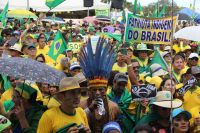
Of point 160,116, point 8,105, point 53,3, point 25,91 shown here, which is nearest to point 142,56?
point 53,3

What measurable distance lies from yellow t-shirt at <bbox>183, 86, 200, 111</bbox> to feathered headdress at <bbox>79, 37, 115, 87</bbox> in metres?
1.39

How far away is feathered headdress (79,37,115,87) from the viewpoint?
4.70 m

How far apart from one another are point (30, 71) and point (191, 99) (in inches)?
96.0

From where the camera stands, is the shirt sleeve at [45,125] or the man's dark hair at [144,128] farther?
the man's dark hair at [144,128]

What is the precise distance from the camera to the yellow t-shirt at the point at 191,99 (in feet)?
19.2

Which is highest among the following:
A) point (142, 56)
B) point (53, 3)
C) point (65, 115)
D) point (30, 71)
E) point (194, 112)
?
point (53, 3)

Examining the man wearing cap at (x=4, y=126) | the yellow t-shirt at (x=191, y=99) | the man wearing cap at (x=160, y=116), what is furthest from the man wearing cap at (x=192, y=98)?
the man wearing cap at (x=4, y=126)

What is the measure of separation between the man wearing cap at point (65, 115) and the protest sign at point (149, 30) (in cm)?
307

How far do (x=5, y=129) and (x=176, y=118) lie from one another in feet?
5.98

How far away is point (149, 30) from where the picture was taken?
733 cm

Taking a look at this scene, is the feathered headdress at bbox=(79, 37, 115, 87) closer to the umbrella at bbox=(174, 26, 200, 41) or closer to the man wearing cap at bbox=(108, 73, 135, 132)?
the man wearing cap at bbox=(108, 73, 135, 132)

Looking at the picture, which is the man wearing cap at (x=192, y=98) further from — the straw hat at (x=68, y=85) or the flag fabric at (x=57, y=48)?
the flag fabric at (x=57, y=48)

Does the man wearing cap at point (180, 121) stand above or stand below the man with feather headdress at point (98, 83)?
below

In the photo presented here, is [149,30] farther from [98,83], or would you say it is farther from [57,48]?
[98,83]
